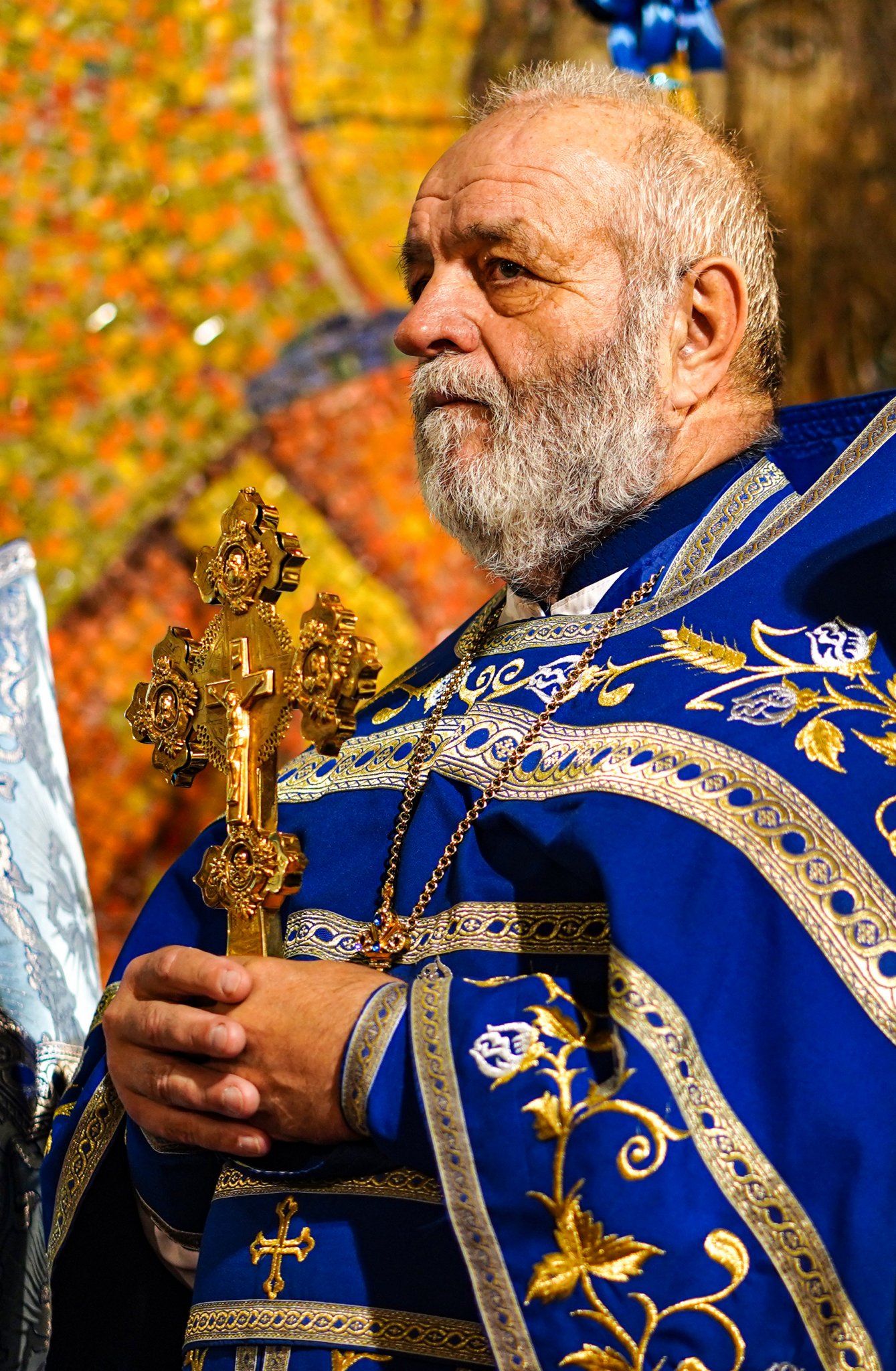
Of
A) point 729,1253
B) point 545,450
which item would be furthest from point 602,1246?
point 545,450

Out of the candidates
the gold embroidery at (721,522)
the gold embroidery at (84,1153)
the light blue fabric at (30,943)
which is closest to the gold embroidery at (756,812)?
the gold embroidery at (721,522)

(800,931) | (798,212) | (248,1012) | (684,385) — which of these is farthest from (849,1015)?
(798,212)

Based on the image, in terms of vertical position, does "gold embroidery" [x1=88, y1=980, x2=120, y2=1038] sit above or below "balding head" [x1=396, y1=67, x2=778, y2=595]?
below

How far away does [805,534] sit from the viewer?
1.90 meters

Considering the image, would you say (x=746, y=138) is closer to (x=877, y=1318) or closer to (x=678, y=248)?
(x=678, y=248)

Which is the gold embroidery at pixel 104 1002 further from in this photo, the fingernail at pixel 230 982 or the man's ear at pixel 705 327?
the man's ear at pixel 705 327

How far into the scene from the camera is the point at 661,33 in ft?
12.2

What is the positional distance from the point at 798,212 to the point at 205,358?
1.98 metres

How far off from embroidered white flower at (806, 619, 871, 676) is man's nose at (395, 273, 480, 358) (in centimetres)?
74

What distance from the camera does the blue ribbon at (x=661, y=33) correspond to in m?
3.71

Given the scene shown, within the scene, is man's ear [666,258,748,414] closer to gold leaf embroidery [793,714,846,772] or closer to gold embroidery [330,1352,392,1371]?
gold leaf embroidery [793,714,846,772]

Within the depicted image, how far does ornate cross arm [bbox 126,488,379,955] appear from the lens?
176 cm

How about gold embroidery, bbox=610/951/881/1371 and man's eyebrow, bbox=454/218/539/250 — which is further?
man's eyebrow, bbox=454/218/539/250

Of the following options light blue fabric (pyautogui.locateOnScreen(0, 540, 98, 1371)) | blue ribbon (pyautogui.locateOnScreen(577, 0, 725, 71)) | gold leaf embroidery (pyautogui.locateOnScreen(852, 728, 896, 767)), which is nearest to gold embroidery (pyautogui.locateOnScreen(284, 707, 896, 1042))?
gold leaf embroidery (pyautogui.locateOnScreen(852, 728, 896, 767))
